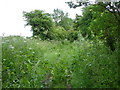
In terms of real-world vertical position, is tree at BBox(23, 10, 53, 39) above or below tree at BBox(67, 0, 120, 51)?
above

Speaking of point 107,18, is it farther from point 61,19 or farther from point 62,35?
point 61,19

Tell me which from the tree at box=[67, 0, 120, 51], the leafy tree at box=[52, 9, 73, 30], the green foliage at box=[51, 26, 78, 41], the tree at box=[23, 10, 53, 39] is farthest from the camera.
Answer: the leafy tree at box=[52, 9, 73, 30]

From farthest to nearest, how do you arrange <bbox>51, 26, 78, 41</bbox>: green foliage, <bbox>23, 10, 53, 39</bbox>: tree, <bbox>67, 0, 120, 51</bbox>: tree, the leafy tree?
1. the leafy tree
2. <bbox>51, 26, 78, 41</bbox>: green foliage
3. <bbox>23, 10, 53, 39</bbox>: tree
4. <bbox>67, 0, 120, 51</bbox>: tree

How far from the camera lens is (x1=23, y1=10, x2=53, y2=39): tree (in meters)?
19.7

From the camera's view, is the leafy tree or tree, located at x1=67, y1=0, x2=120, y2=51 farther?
the leafy tree

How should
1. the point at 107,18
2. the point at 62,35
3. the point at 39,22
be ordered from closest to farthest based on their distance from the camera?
the point at 107,18 < the point at 39,22 < the point at 62,35

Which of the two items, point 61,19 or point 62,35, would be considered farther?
point 61,19

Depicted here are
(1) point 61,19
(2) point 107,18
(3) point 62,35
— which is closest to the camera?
(2) point 107,18

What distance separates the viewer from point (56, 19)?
36219 millimetres

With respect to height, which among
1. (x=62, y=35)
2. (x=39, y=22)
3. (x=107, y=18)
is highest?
(x=39, y=22)

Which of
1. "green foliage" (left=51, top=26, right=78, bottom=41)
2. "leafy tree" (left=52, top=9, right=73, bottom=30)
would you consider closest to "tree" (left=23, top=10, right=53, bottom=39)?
"green foliage" (left=51, top=26, right=78, bottom=41)

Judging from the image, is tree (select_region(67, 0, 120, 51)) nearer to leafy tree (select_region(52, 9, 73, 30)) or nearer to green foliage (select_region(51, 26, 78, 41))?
green foliage (select_region(51, 26, 78, 41))

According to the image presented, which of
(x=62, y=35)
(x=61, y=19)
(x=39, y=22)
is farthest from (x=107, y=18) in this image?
(x=61, y=19)

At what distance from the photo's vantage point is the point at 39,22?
19969 millimetres
